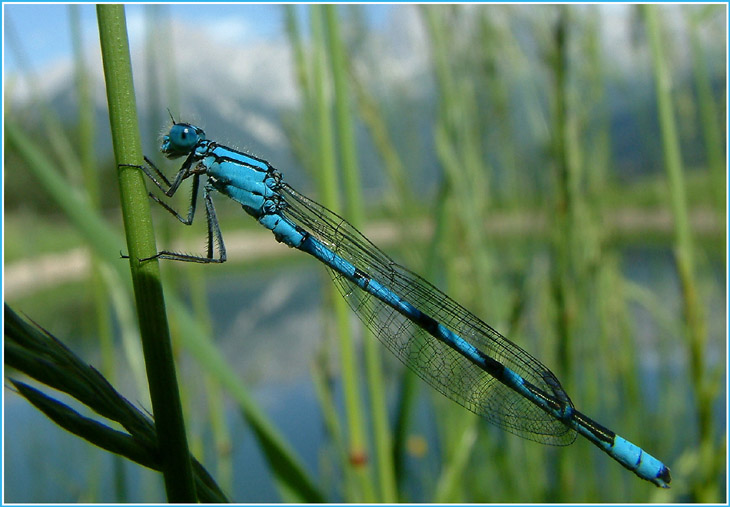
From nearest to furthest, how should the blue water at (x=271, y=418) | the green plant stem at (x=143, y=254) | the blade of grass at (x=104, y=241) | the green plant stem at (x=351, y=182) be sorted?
1. the green plant stem at (x=143, y=254)
2. the blade of grass at (x=104, y=241)
3. the green plant stem at (x=351, y=182)
4. the blue water at (x=271, y=418)

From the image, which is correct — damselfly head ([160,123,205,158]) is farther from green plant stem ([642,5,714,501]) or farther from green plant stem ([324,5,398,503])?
green plant stem ([642,5,714,501])

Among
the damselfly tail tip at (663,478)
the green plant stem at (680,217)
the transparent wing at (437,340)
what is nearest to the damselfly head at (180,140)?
the transparent wing at (437,340)

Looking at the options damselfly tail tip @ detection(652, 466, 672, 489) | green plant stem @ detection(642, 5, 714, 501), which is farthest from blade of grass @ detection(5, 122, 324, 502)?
green plant stem @ detection(642, 5, 714, 501)

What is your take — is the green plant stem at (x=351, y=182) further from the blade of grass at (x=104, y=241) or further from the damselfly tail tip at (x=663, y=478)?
the damselfly tail tip at (x=663, y=478)

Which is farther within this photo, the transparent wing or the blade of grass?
the transparent wing

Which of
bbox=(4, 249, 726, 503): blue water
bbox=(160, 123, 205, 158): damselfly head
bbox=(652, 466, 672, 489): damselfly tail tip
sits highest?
bbox=(160, 123, 205, 158): damselfly head

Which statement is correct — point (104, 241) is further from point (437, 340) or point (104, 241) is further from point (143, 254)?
point (437, 340)

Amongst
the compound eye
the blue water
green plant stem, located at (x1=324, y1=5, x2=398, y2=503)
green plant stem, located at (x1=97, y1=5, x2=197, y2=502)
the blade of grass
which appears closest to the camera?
green plant stem, located at (x1=97, y1=5, x2=197, y2=502)
